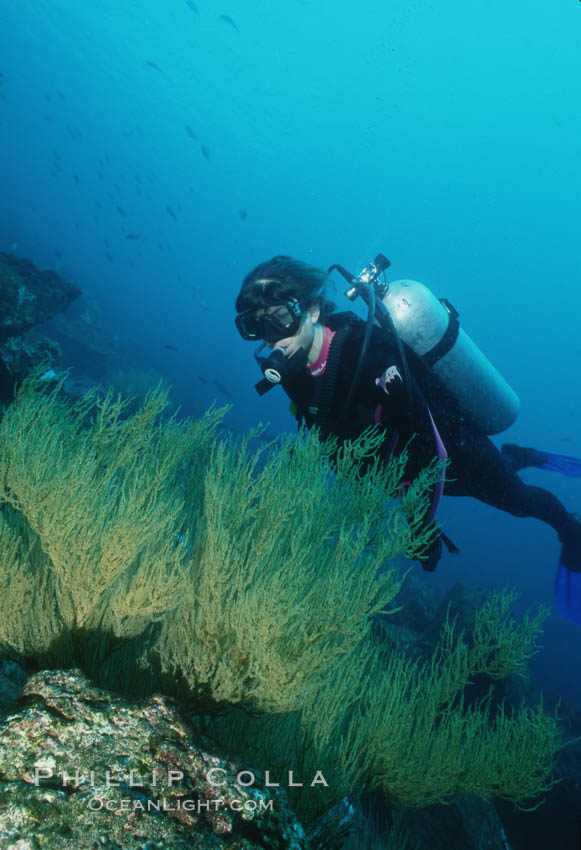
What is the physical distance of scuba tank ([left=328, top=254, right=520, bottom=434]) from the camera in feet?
15.7

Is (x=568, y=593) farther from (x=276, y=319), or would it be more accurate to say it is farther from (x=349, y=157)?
(x=349, y=157)

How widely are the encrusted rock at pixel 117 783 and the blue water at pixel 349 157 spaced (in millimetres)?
20482

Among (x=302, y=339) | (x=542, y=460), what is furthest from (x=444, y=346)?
(x=542, y=460)

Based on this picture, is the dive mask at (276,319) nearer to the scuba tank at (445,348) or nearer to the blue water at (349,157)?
the scuba tank at (445,348)

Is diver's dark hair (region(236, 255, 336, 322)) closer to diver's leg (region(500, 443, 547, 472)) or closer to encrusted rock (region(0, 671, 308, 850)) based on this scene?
encrusted rock (region(0, 671, 308, 850))

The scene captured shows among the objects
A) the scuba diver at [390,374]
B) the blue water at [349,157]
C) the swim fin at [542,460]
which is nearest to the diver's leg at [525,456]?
the swim fin at [542,460]

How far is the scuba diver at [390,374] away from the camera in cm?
368

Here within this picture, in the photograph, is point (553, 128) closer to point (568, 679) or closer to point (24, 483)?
point (568, 679)

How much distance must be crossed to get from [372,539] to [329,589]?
5.06 feet

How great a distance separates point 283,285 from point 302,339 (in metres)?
0.57

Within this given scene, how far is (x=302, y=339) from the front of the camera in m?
3.85

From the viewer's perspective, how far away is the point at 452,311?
524 centimetres

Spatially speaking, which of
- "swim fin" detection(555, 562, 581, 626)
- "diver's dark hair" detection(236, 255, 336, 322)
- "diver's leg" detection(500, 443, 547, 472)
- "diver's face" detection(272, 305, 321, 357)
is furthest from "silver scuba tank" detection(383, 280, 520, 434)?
"swim fin" detection(555, 562, 581, 626)

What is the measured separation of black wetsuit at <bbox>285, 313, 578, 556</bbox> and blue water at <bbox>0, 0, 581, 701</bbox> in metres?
18.1
